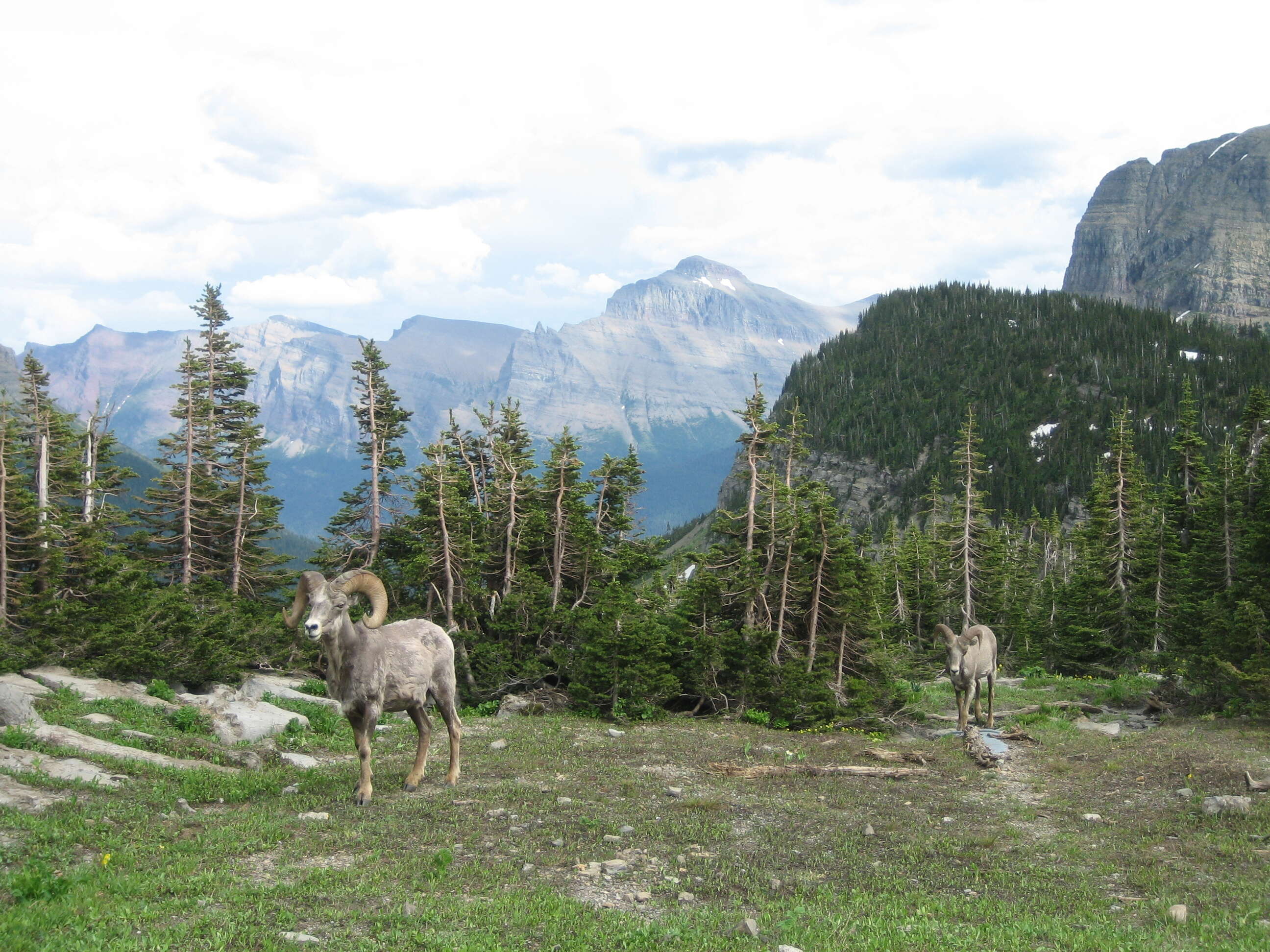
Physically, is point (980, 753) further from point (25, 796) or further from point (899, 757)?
point (25, 796)

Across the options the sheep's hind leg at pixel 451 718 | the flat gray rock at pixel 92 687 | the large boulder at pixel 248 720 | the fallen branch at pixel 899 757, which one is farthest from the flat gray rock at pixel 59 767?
the fallen branch at pixel 899 757

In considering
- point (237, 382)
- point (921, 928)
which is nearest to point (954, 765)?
point (921, 928)

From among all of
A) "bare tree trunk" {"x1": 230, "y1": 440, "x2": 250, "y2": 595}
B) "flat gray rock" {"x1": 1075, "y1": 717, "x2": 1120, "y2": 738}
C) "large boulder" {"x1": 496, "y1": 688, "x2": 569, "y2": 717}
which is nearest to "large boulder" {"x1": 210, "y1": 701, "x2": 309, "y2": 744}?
"large boulder" {"x1": 496, "y1": 688, "x2": 569, "y2": 717}

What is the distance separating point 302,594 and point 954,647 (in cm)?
1737

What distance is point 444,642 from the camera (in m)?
14.2

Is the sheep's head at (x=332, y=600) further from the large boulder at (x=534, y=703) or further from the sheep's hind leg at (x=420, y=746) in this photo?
the large boulder at (x=534, y=703)

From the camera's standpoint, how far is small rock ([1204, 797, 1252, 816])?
1230 centimetres

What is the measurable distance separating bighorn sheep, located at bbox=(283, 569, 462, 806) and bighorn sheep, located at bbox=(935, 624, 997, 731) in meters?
14.0

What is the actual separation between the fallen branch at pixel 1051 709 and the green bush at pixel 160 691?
66.6 feet

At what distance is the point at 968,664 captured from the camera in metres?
22.3

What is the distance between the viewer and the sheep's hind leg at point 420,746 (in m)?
12.9

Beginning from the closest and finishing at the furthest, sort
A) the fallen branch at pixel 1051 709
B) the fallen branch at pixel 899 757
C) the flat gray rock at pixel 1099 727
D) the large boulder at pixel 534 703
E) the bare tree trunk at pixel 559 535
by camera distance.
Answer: the fallen branch at pixel 899 757 < the flat gray rock at pixel 1099 727 < the large boulder at pixel 534 703 < the fallen branch at pixel 1051 709 < the bare tree trunk at pixel 559 535

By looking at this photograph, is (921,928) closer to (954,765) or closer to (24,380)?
(954,765)

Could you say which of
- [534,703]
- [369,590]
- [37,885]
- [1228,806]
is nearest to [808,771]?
[1228,806]
